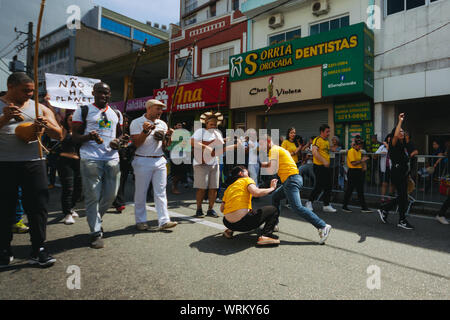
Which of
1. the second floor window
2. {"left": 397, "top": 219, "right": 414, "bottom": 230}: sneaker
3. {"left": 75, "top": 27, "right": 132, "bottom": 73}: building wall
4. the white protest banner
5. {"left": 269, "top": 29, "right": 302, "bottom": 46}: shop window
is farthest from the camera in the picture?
{"left": 75, "top": 27, "right": 132, "bottom": 73}: building wall

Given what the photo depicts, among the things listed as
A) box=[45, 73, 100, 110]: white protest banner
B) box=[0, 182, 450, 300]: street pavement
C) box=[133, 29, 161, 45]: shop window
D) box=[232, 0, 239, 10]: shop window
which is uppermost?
box=[133, 29, 161, 45]: shop window

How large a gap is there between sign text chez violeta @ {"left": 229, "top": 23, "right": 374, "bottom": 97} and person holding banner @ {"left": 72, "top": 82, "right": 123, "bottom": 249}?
911cm

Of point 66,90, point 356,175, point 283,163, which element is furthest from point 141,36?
point 283,163

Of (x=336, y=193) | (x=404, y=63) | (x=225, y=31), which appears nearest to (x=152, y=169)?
(x=336, y=193)

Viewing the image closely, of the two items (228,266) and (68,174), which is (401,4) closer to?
(228,266)

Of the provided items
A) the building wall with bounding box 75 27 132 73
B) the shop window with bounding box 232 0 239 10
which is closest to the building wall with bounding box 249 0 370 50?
the shop window with bounding box 232 0 239 10

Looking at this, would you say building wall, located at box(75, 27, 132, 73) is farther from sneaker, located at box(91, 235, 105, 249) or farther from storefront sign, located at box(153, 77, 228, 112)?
sneaker, located at box(91, 235, 105, 249)

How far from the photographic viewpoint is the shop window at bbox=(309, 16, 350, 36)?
11880 mm

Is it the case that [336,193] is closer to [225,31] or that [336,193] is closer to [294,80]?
[294,80]

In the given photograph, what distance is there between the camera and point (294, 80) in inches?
474

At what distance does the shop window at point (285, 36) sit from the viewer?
43.4 feet

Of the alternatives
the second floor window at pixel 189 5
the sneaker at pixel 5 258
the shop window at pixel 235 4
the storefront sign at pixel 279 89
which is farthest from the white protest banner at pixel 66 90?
the second floor window at pixel 189 5

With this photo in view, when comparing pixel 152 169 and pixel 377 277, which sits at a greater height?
pixel 152 169
